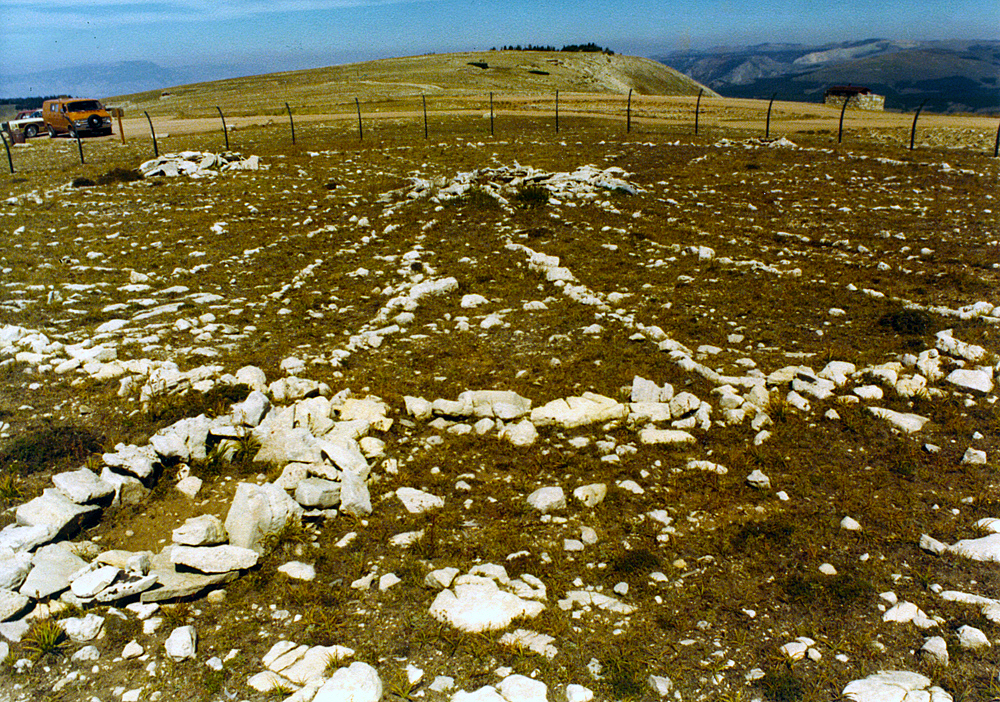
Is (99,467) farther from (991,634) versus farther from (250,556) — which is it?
(991,634)

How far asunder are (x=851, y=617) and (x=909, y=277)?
25.8ft

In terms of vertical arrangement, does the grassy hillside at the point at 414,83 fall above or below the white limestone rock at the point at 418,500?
above

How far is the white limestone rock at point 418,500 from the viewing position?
16.0 feet

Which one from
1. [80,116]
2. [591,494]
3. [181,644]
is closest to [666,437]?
[591,494]

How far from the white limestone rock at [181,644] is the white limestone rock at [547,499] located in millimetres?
2483

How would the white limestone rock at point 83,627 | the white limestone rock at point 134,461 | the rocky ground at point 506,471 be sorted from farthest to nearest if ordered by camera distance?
the white limestone rock at point 134,461
the white limestone rock at point 83,627
the rocky ground at point 506,471

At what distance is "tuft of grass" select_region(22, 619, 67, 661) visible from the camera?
356 centimetres

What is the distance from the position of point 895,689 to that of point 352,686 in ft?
9.47

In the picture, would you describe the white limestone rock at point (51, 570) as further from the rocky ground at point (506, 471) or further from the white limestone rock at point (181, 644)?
the white limestone rock at point (181, 644)

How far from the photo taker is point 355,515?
15.7 feet

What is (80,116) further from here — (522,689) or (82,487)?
(522,689)

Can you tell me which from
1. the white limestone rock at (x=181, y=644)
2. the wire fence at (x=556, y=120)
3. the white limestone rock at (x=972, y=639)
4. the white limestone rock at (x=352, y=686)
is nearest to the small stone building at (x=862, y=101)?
the wire fence at (x=556, y=120)

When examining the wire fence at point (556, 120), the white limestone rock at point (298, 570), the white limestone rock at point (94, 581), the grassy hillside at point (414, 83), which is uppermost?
the grassy hillside at point (414, 83)

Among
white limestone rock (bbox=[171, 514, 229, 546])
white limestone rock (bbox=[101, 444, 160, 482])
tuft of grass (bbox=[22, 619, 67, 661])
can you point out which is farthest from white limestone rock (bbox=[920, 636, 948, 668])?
white limestone rock (bbox=[101, 444, 160, 482])
